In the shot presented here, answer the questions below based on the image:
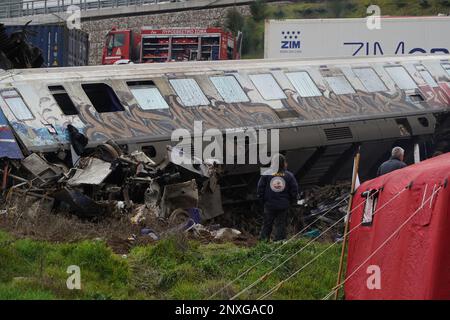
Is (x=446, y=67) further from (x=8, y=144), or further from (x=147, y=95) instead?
(x=8, y=144)

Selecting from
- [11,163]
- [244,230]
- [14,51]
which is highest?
[14,51]

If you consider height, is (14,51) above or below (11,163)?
above

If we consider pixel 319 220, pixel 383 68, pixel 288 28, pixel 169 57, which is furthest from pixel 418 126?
pixel 169 57

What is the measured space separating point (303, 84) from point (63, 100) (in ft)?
18.1

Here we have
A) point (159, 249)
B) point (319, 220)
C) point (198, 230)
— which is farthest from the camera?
point (319, 220)

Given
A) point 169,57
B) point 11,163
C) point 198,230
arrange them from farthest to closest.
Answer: point 169,57 < point 11,163 < point 198,230

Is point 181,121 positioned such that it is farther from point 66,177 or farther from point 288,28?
point 288,28

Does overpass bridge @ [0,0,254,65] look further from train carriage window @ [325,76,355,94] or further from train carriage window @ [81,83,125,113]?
train carriage window @ [81,83,125,113]

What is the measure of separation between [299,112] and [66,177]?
5.96 metres

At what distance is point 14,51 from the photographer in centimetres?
2427

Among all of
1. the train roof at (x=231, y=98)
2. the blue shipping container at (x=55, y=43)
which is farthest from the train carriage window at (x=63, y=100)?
the blue shipping container at (x=55, y=43)

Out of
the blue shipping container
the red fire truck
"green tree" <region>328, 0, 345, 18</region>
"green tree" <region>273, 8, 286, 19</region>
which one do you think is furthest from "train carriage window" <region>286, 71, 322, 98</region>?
"green tree" <region>273, 8, 286, 19</region>

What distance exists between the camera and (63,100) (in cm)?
2011

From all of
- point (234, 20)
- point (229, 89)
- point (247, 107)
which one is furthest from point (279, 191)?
point (234, 20)
